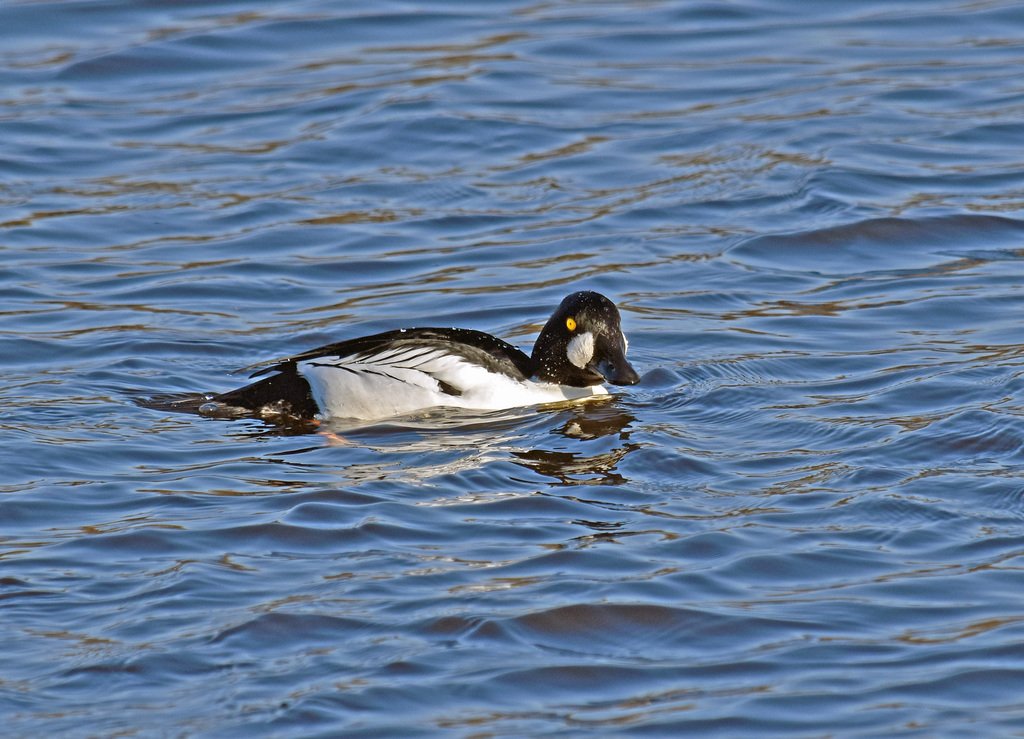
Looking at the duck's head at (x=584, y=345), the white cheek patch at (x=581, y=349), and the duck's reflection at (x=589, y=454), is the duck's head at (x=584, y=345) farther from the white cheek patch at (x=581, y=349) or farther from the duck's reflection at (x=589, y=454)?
the duck's reflection at (x=589, y=454)

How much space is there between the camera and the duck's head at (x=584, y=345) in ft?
30.8

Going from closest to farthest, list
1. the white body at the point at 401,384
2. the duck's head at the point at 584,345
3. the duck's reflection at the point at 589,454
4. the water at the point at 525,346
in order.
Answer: the water at the point at 525,346 → the duck's reflection at the point at 589,454 → the white body at the point at 401,384 → the duck's head at the point at 584,345

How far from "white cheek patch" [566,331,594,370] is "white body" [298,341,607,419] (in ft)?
1.25

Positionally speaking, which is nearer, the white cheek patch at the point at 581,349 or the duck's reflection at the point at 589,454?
the duck's reflection at the point at 589,454

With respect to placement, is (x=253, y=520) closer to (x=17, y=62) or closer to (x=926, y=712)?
(x=926, y=712)

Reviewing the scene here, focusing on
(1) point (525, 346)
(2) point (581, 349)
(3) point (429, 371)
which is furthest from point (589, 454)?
(1) point (525, 346)

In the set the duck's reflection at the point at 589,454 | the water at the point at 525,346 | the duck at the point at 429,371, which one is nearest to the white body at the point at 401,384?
the duck at the point at 429,371

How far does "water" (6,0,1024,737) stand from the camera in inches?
238

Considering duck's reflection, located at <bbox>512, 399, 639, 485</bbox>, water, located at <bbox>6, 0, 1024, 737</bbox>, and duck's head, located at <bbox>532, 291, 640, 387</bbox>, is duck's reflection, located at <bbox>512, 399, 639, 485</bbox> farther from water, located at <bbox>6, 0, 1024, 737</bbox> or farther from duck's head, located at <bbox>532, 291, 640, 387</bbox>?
duck's head, located at <bbox>532, 291, 640, 387</bbox>

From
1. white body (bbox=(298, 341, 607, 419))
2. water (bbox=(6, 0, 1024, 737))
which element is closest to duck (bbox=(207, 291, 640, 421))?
white body (bbox=(298, 341, 607, 419))

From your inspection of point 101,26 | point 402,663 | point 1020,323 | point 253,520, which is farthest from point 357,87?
point 402,663

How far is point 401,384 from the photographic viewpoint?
9289 mm

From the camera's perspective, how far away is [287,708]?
18.8 ft

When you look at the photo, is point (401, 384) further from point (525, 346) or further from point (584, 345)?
point (525, 346)
